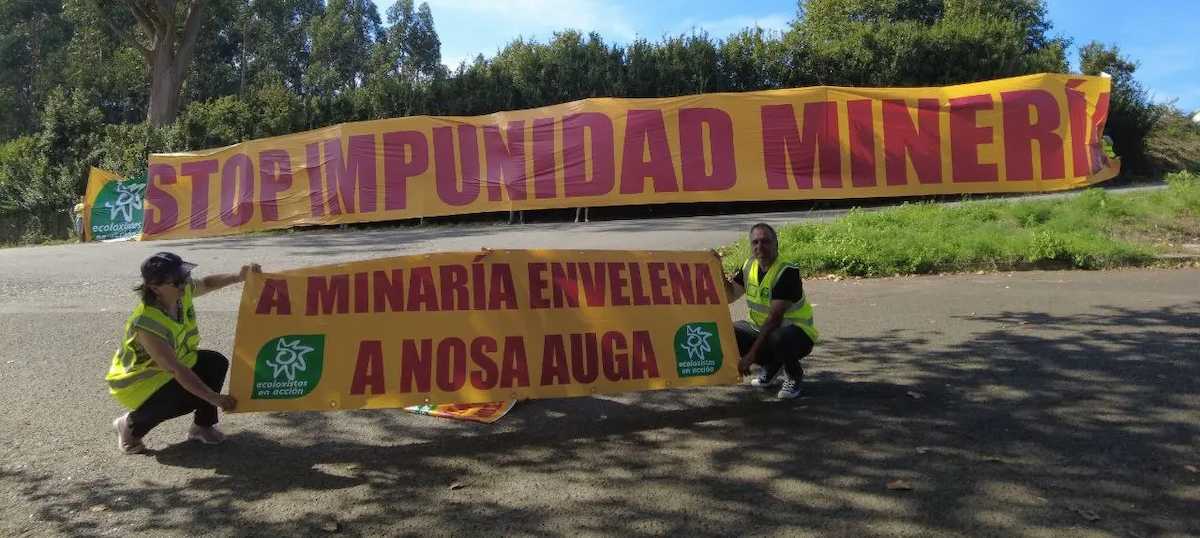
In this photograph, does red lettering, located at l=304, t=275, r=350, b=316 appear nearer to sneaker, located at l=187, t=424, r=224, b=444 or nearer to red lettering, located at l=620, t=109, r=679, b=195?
sneaker, located at l=187, t=424, r=224, b=444

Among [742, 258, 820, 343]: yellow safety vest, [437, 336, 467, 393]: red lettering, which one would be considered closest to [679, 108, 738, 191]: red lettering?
[742, 258, 820, 343]: yellow safety vest

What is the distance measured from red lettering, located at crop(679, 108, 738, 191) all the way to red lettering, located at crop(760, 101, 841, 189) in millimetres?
309

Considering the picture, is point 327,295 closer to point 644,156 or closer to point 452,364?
point 452,364

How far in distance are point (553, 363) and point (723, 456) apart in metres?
1.19

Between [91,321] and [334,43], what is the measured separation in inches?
2162

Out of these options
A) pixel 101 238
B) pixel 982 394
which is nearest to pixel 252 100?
pixel 101 238

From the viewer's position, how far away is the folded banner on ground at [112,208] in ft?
66.1

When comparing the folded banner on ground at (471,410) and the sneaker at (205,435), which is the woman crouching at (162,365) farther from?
the folded banner on ground at (471,410)

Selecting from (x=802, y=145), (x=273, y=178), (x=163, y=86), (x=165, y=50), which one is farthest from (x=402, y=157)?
(x=165, y=50)

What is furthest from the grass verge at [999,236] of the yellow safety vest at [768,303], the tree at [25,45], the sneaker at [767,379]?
the tree at [25,45]

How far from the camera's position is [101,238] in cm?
2008

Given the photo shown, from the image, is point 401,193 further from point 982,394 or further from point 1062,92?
point 1062,92

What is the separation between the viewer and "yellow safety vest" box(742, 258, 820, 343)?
527 centimetres

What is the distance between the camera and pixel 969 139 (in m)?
6.51
